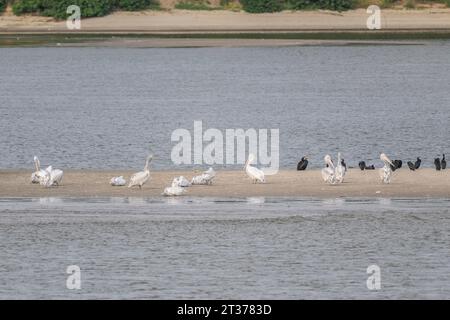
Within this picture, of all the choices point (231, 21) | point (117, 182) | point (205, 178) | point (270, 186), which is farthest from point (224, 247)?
point (231, 21)

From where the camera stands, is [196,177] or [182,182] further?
[196,177]

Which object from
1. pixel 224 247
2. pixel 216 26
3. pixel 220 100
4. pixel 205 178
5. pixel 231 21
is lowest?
pixel 220 100

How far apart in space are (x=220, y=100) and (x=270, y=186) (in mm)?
37020

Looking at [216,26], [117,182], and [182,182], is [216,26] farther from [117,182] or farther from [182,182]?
[182,182]

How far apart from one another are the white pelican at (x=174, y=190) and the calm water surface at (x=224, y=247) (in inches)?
11.2

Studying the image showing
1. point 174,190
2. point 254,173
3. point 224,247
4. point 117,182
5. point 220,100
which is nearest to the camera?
point 224,247

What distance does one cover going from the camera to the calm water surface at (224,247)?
2630cm

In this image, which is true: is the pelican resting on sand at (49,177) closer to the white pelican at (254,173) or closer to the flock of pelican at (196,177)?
the flock of pelican at (196,177)

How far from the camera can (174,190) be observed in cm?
3406

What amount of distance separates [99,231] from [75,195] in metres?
3.77

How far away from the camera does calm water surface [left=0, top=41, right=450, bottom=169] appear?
47.2 meters

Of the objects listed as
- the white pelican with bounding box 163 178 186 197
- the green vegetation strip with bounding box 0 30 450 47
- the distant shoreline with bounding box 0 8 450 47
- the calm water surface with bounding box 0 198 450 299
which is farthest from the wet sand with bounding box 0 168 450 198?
the distant shoreline with bounding box 0 8 450 47

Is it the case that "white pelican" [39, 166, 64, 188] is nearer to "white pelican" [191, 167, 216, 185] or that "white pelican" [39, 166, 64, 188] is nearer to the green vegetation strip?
"white pelican" [191, 167, 216, 185]

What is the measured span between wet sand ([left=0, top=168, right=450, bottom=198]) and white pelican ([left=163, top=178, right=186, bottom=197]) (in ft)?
0.91
